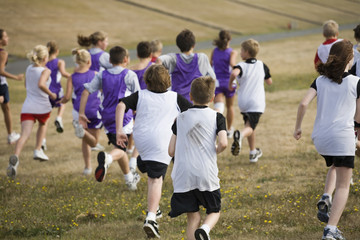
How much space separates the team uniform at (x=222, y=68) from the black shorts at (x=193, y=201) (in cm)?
618

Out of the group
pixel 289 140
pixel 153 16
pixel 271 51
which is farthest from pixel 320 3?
pixel 289 140

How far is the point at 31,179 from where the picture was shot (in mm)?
8602

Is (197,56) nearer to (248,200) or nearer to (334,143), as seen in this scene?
(248,200)

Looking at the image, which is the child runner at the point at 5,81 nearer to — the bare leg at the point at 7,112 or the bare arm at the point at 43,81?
the bare leg at the point at 7,112

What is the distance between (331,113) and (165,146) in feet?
5.95

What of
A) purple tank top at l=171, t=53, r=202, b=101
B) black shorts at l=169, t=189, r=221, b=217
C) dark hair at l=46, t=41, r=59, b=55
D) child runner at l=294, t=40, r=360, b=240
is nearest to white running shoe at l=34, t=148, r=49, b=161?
dark hair at l=46, t=41, r=59, b=55

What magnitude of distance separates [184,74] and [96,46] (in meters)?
2.57

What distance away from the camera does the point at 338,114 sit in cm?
517

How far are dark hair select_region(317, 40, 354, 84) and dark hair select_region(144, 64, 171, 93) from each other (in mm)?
1636

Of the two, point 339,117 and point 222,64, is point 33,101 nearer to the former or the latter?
point 222,64

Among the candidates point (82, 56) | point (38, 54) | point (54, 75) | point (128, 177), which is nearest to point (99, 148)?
point (54, 75)

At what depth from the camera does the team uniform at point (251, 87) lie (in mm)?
8727

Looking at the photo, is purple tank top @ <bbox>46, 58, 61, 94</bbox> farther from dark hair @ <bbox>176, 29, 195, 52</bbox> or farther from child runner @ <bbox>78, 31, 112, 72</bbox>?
dark hair @ <bbox>176, 29, 195, 52</bbox>

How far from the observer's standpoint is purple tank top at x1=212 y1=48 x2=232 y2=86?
10805mm
